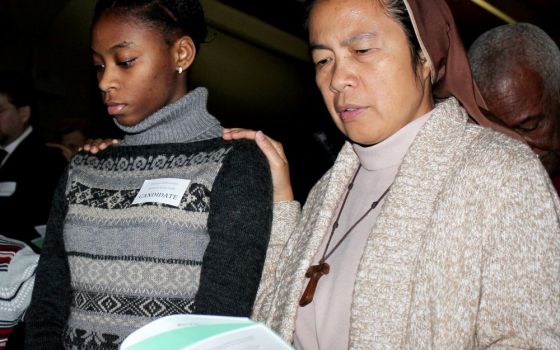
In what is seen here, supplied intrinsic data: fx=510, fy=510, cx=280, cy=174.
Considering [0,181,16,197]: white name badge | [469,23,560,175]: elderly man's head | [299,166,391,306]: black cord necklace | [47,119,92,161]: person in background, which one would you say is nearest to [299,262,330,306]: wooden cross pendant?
[299,166,391,306]: black cord necklace

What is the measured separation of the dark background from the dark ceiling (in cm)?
1

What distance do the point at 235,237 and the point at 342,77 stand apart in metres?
0.47

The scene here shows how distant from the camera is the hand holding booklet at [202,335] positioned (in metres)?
0.77

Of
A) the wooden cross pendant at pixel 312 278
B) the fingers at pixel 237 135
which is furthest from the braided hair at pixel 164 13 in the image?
the wooden cross pendant at pixel 312 278

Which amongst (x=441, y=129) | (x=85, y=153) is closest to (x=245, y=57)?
(x=85, y=153)

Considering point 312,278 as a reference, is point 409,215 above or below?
above

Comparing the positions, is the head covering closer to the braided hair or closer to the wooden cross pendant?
the wooden cross pendant

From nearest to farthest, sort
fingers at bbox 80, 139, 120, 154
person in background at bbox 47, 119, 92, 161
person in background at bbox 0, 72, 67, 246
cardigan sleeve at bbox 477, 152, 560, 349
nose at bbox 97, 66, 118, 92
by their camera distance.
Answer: cardigan sleeve at bbox 477, 152, 560, 349
nose at bbox 97, 66, 118, 92
fingers at bbox 80, 139, 120, 154
person in background at bbox 0, 72, 67, 246
person in background at bbox 47, 119, 92, 161

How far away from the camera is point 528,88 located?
1.82m

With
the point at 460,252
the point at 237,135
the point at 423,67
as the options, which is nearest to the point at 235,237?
the point at 237,135

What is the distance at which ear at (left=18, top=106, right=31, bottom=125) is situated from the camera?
353cm

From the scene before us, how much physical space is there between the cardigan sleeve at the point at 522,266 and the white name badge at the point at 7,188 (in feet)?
9.01

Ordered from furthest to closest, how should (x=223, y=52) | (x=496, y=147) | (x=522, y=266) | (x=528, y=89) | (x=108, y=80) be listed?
(x=223, y=52) < (x=528, y=89) < (x=108, y=80) < (x=496, y=147) < (x=522, y=266)

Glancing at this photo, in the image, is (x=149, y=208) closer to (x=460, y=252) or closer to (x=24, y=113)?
(x=460, y=252)
